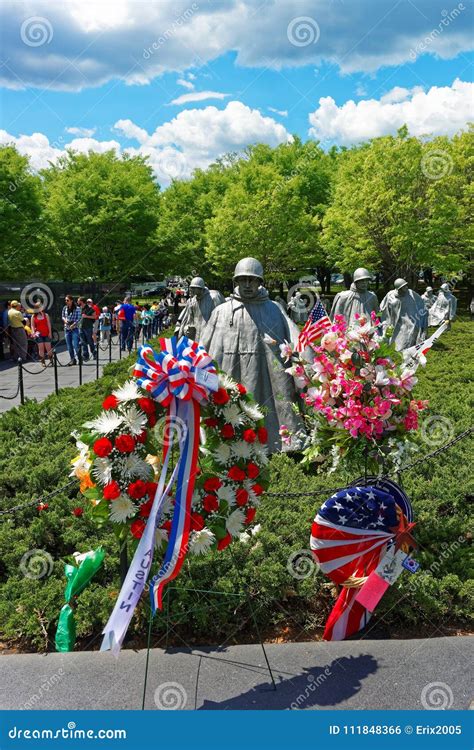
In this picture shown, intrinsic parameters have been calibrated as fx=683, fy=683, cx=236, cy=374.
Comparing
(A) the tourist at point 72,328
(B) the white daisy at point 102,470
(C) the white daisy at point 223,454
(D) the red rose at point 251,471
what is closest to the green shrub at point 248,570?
(D) the red rose at point 251,471

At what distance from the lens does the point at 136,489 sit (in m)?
3.89

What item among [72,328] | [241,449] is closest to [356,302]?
[72,328]

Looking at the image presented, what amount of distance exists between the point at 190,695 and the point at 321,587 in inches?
62.5

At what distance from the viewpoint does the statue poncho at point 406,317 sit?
1480 centimetres

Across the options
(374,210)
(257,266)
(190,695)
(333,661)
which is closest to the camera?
(190,695)

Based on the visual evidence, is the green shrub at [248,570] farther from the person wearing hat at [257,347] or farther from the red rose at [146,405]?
the red rose at [146,405]

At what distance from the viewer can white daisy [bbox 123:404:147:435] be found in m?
3.89

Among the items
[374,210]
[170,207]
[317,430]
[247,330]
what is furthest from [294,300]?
[170,207]

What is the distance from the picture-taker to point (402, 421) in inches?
196

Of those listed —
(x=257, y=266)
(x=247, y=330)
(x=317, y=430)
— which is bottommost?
(x=317, y=430)

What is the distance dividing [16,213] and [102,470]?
32.5 metres

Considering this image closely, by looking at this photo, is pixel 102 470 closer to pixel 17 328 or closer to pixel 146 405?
pixel 146 405

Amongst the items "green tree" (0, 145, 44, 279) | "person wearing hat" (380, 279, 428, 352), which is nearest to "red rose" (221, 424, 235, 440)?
"person wearing hat" (380, 279, 428, 352)

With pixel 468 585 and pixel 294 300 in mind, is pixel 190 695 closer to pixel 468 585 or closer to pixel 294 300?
pixel 468 585
